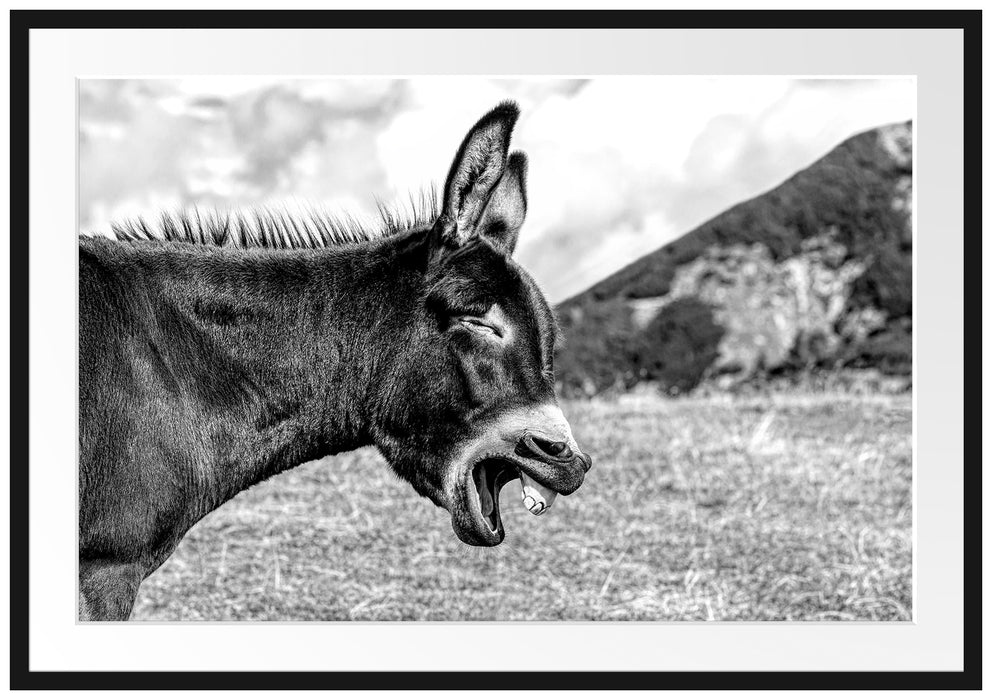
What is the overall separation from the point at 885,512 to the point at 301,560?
13.4ft

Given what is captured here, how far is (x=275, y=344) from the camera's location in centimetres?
268

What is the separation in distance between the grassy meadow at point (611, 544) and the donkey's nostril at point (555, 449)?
336 cm

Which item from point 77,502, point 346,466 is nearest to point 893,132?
point 346,466

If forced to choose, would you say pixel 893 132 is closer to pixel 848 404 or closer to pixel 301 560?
pixel 848 404

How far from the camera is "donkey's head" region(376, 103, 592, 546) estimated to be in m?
2.46

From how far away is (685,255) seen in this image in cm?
916

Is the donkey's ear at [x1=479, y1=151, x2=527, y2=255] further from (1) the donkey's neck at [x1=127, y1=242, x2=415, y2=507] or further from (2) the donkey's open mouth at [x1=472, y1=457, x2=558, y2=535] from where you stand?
(2) the donkey's open mouth at [x1=472, y1=457, x2=558, y2=535]

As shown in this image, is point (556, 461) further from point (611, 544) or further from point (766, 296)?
point (766, 296)

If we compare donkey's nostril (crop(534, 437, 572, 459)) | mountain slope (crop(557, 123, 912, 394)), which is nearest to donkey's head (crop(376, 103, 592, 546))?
donkey's nostril (crop(534, 437, 572, 459))

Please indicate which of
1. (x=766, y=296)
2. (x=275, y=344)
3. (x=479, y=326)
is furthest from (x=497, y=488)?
(x=766, y=296)

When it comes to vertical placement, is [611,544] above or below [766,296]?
below

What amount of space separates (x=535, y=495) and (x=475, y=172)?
863mm

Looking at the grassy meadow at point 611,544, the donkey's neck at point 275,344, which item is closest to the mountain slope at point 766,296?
the grassy meadow at point 611,544

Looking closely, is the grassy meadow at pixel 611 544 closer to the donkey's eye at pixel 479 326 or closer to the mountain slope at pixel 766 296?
the mountain slope at pixel 766 296
